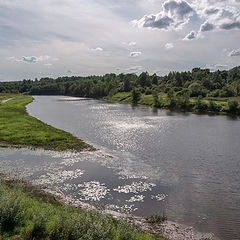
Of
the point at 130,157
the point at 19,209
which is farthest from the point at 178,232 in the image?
the point at 130,157

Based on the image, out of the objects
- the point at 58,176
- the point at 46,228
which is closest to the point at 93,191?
the point at 58,176

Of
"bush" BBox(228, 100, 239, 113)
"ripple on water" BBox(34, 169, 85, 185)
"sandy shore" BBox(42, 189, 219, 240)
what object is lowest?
"sandy shore" BBox(42, 189, 219, 240)

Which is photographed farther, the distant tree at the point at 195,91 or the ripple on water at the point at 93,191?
the distant tree at the point at 195,91

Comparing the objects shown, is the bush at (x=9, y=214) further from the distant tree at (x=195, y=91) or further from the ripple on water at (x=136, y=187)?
the distant tree at (x=195, y=91)

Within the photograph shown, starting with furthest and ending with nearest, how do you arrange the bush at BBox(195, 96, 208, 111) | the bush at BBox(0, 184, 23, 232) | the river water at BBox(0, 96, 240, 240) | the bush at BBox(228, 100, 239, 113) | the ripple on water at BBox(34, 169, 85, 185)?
1. the bush at BBox(195, 96, 208, 111)
2. the bush at BBox(228, 100, 239, 113)
3. the ripple on water at BBox(34, 169, 85, 185)
4. the river water at BBox(0, 96, 240, 240)
5. the bush at BBox(0, 184, 23, 232)

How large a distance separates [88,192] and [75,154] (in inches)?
508

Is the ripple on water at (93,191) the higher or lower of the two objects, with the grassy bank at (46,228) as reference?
lower

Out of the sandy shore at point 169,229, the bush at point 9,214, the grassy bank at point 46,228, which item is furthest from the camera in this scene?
the sandy shore at point 169,229

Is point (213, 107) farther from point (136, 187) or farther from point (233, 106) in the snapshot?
point (136, 187)

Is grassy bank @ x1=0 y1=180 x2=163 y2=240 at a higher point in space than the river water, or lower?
higher

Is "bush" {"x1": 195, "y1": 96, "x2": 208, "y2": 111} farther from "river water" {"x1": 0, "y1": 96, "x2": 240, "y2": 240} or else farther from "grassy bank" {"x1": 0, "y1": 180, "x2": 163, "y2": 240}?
"grassy bank" {"x1": 0, "y1": 180, "x2": 163, "y2": 240}

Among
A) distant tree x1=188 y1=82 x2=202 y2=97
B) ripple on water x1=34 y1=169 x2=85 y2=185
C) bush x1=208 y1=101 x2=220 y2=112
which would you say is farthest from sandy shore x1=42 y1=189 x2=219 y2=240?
distant tree x1=188 y1=82 x2=202 y2=97

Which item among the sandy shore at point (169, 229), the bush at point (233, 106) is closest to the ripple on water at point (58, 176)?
the sandy shore at point (169, 229)

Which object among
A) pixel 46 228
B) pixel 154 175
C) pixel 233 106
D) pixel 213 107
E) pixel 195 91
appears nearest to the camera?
pixel 46 228
